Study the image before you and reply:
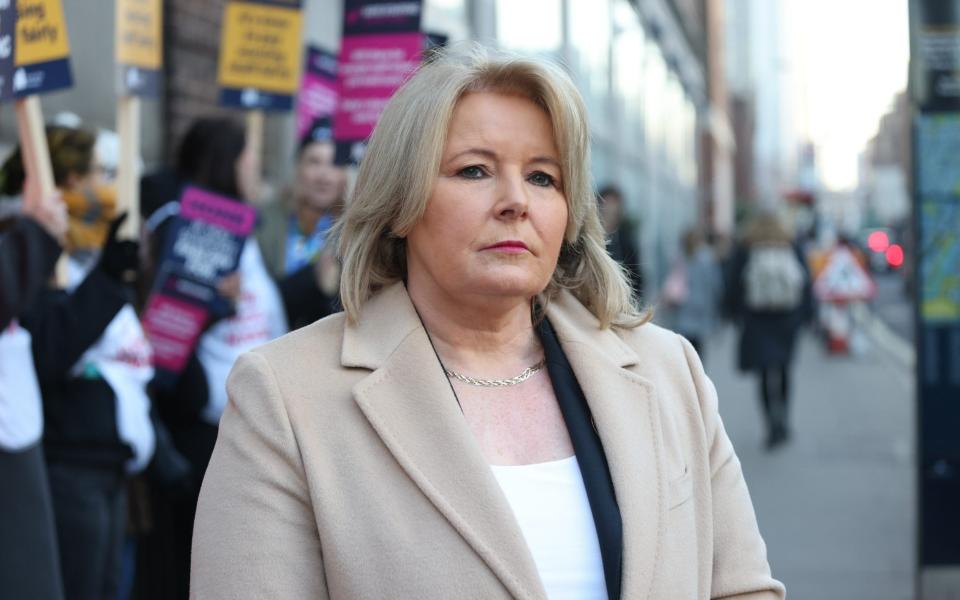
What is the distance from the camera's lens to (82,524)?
443 centimetres

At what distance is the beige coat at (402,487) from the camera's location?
7.80 feet

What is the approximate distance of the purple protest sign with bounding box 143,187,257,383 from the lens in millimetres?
5301

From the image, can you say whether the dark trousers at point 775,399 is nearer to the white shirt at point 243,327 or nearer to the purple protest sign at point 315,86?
the purple protest sign at point 315,86

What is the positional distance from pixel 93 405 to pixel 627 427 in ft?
7.85

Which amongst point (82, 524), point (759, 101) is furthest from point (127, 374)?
point (759, 101)

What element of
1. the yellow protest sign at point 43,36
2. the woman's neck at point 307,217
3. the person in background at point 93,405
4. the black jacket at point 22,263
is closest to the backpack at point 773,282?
the woman's neck at point 307,217

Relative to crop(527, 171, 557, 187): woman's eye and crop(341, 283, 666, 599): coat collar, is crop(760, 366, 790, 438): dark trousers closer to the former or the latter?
crop(341, 283, 666, 599): coat collar

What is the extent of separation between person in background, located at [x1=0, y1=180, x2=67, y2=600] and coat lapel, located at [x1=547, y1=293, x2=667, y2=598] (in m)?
1.61

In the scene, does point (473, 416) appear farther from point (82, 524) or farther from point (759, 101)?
point (759, 101)

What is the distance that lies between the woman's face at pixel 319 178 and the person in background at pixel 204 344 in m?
0.53

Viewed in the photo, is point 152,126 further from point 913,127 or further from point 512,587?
point 512,587

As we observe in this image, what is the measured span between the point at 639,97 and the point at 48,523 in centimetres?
2813

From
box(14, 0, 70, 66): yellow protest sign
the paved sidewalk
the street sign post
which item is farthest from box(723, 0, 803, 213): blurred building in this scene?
box(14, 0, 70, 66): yellow protest sign

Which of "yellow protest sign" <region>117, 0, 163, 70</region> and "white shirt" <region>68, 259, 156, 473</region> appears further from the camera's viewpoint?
"yellow protest sign" <region>117, 0, 163, 70</region>
